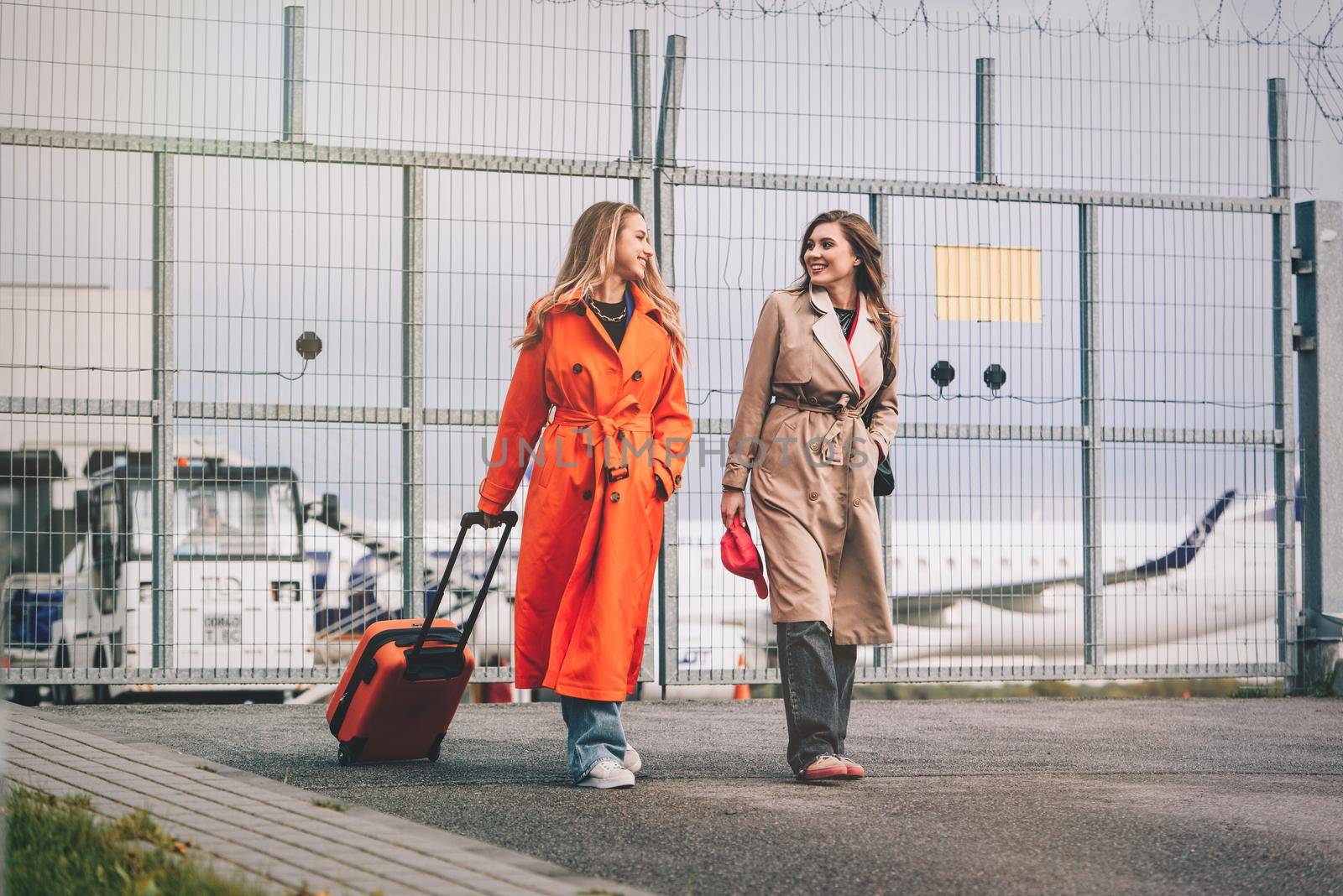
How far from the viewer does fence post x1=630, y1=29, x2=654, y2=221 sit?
30.3 ft

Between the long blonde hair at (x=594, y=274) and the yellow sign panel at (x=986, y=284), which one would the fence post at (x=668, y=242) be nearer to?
the yellow sign panel at (x=986, y=284)

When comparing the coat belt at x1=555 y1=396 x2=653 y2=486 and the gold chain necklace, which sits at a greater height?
the gold chain necklace

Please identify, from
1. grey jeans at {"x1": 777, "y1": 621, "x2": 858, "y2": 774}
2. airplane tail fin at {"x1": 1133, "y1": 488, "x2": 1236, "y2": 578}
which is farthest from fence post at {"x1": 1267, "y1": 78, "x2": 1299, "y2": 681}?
grey jeans at {"x1": 777, "y1": 621, "x2": 858, "y2": 774}

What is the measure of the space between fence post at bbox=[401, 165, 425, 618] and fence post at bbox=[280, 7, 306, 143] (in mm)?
751


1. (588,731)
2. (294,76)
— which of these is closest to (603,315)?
(588,731)

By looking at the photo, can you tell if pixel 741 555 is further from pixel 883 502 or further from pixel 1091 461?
pixel 1091 461

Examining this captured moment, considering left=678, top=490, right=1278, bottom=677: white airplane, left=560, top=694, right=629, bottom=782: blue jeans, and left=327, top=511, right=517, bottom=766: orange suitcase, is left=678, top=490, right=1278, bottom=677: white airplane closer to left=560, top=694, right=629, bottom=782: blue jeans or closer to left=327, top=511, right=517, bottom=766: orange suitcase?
left=327, top=511, right=517, bottom=766: orange suitcase

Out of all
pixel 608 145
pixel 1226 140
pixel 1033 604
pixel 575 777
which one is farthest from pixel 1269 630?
pixel 575 777

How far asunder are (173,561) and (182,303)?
136 cm

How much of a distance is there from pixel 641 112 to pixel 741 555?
409cm

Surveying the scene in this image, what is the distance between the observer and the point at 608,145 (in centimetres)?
923

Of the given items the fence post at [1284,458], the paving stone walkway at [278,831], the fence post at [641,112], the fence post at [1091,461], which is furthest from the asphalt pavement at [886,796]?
the fence post at [641,112]

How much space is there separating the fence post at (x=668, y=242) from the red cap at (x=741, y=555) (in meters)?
3.13

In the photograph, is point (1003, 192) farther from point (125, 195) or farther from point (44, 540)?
point (44, 540)
